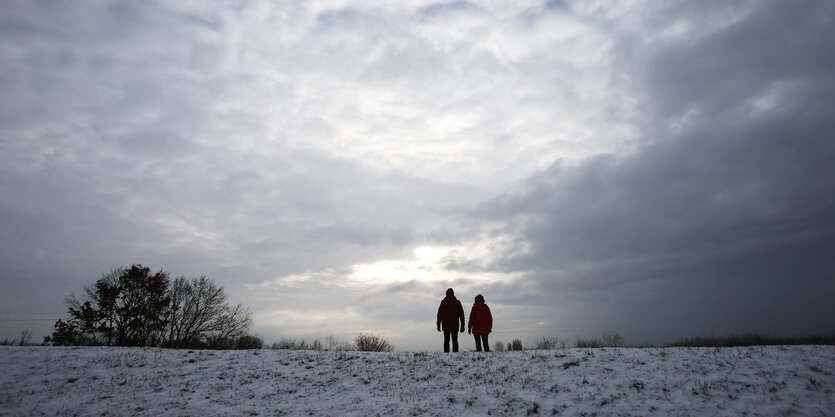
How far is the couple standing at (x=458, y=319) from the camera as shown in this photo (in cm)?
1616

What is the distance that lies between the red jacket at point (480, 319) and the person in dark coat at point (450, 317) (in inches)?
19.6

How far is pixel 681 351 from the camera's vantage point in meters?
12.7

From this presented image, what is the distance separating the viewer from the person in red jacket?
1608cm

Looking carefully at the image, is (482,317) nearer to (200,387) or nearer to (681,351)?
(681,351)

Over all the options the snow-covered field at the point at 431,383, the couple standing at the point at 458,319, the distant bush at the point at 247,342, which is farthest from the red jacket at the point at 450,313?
the distant bush at the point at 247,342

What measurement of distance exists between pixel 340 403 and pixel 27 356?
41.9 feet

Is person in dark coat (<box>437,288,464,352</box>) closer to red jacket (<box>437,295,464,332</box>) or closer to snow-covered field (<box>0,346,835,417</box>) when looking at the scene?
red jacket (<box>437,295,464,332</box>)

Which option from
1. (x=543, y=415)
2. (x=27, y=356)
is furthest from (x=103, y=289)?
(x=543, y=415)

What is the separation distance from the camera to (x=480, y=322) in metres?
16.2

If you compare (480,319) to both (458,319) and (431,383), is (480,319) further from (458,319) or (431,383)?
(431,383)

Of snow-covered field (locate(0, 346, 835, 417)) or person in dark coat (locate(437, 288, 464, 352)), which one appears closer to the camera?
snow-covered field (locate(0, 346, 835, 417))

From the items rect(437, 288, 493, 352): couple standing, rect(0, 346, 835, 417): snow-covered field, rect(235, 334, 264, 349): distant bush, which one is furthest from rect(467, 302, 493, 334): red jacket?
rect(235, 334, 264, 349): distant bush

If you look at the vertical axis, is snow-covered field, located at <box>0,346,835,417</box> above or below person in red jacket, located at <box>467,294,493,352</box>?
below

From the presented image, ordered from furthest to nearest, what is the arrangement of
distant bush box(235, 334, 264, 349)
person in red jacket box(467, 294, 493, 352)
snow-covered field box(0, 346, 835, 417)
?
distant bush box(235, 334, 264, 349) → person in red jacket box(467, 294, 493, 352) → snow-covered field box(0, 346, 835, 417)
